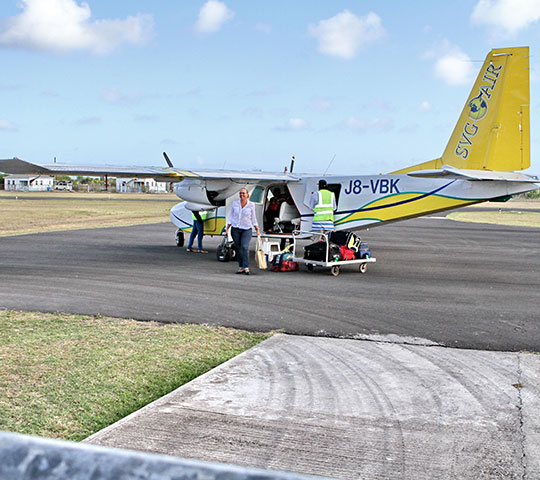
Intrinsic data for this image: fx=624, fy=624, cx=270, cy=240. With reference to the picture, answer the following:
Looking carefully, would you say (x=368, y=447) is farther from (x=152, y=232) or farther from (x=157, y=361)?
(x=152, y=232)

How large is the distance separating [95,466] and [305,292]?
10.6m

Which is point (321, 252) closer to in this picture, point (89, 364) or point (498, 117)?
point (498, 117)

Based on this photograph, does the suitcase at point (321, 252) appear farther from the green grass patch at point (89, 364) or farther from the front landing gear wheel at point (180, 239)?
the front landing gear wheel at point (180, 239)

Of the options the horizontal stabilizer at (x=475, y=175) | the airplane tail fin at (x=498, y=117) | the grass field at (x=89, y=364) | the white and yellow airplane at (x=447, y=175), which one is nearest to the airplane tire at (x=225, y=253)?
the white and yellow airplane at (x=447, y=175)

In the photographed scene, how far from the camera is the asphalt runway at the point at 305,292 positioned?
8320 mm

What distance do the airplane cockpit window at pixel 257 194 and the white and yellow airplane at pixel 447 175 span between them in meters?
0.17

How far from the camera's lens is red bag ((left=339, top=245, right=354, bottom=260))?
13.9 meters

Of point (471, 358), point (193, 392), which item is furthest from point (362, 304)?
point (193, 392)

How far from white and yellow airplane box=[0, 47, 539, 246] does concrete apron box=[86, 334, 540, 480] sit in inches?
291

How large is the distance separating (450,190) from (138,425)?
11.4 meters

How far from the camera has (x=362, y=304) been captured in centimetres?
998

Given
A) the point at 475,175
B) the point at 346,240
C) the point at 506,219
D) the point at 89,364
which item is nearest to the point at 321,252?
the point at 346,240

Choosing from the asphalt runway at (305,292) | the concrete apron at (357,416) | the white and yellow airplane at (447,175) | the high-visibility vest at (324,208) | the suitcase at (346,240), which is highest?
the white and yellow airplane at (447,175)

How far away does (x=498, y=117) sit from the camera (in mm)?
14227
